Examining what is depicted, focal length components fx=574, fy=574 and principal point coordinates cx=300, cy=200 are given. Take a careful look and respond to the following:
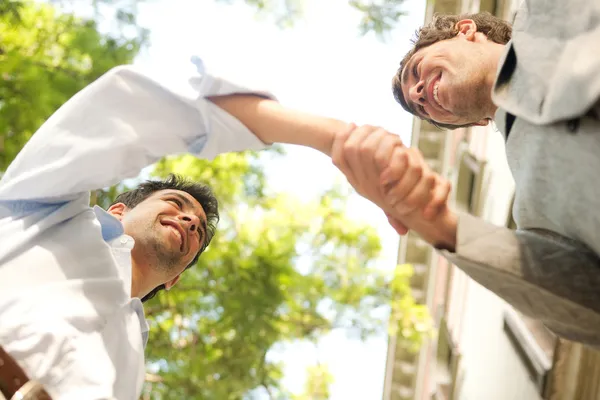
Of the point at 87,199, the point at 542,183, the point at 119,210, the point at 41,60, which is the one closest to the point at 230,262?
the point at 41,60

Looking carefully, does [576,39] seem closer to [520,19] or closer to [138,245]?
[520,19]

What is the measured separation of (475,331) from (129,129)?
5.88 metres

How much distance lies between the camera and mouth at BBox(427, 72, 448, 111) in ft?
6.12

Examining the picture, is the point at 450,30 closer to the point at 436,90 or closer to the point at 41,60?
the point at 436,90

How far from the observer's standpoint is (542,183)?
1440 mm

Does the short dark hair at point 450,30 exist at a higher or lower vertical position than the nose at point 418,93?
higher

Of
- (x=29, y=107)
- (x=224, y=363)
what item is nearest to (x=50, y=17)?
(x=29, y=107)

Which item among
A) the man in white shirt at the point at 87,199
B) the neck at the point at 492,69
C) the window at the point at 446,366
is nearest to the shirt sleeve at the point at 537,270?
the man in white shirt at the point at 87,199

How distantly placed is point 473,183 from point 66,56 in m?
5.55

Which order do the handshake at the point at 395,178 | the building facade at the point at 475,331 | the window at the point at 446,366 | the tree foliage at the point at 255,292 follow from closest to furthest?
the handshake at the point at 395,178 → the building facade at the point at 475,331 → the tree foliage at the point at 255,292 → the window at the point at 446,366

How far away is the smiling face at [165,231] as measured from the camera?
2131mm

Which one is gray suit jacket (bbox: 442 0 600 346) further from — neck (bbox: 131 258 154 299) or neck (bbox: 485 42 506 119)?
neck (bbox: 131 258 154 299)

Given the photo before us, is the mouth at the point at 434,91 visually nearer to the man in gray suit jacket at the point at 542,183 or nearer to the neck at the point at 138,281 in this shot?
the man in gray suit jacket at the point at 542,183

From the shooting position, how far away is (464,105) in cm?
178
